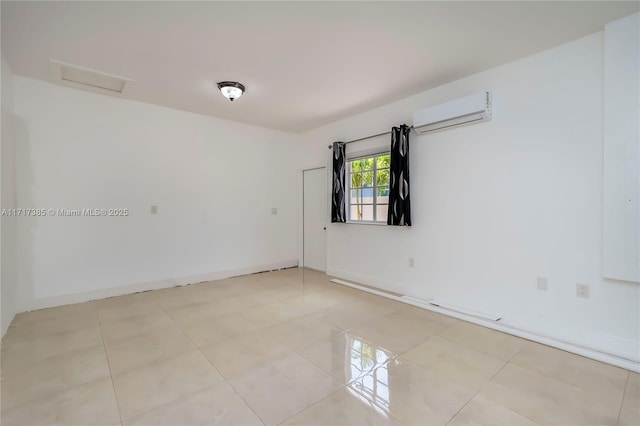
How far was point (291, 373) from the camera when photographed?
84.4 inches

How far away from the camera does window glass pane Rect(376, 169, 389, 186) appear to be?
4.30 m

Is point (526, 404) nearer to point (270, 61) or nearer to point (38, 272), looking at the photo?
point (270, 61)

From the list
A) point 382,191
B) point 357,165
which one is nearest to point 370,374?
point 382,191

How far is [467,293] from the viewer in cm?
333

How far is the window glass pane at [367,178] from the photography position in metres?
4.52

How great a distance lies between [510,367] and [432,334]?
0.68 m

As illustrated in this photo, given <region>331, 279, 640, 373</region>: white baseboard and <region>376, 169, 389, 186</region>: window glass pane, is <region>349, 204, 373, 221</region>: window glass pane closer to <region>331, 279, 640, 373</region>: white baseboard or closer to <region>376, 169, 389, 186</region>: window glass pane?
<region>376, 169, 389, 186</region>: window glass pane

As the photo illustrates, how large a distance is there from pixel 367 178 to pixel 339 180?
46 cm

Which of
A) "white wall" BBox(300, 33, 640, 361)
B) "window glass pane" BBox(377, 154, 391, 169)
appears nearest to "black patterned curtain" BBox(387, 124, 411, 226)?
"white wall" BBox(300, 33, 640, 361)

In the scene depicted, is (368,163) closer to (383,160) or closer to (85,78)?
(383,160)

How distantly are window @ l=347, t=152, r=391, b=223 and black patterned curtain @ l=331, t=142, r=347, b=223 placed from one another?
0.55 feet

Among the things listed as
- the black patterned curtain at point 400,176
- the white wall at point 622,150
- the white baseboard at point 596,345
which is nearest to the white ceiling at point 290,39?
the white wall at point 622,150

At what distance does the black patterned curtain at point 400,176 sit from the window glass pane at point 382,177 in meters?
0.45

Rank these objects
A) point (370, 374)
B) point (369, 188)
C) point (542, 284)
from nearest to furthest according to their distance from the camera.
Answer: point (370, 374) < point (542, 284) < point (369, 188)
